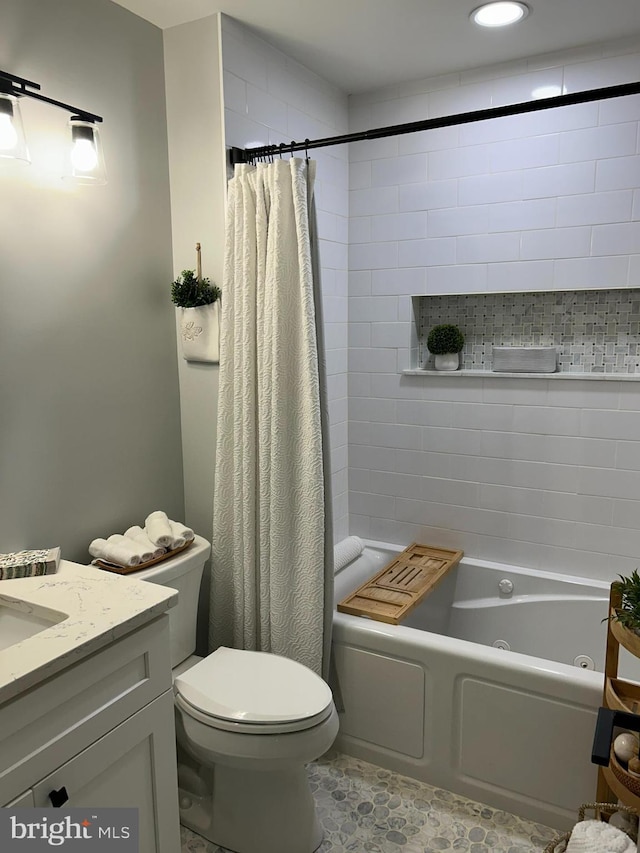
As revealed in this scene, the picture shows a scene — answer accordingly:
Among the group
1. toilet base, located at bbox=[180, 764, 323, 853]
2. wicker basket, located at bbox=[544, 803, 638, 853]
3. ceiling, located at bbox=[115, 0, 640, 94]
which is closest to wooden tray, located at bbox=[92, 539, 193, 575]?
toilet base, located at bbox=[180, 764, 323, 853]

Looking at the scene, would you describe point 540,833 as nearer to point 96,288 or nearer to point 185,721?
point 185,721

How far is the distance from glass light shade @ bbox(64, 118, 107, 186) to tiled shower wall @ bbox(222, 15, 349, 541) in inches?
20.5

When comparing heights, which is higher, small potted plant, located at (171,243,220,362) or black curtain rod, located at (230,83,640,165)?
black curtain rod, located at (230,83,640,165)

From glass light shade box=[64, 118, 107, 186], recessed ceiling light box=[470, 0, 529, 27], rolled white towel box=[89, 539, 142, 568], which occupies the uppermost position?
recessed ceiling light box=[470, 0, 529, 27]

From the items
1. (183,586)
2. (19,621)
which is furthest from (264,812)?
(19,621)

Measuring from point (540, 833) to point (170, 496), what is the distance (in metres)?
1.64

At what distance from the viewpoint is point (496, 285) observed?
2.68 meters

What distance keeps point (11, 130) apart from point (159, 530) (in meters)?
1.19

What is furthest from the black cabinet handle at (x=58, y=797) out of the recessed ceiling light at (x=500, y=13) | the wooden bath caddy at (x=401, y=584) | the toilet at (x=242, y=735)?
the recessed ceiling light at (x=500, y=13)

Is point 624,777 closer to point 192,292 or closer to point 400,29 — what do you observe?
point 192,292

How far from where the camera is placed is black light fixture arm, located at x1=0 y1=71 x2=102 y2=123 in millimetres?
1620

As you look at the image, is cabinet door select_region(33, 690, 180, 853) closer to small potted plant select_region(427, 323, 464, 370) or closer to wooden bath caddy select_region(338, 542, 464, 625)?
wooden bath caddy select_region(338, 542, 464, 625)

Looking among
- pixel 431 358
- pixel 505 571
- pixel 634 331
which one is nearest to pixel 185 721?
pixel 505 571

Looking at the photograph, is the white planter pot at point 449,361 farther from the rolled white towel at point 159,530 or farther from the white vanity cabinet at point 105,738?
the white vanity cabinet at point 105,738
